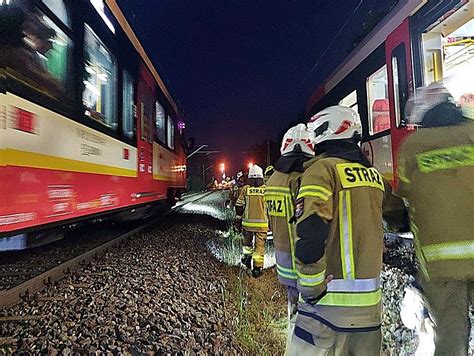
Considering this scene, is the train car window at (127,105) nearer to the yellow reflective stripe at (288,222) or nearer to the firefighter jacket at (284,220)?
the firefighter jacket at (284,220)

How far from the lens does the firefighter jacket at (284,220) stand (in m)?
3.28

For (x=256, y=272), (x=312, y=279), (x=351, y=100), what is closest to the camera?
(x=312, y=279)

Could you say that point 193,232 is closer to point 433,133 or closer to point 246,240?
point 246,240

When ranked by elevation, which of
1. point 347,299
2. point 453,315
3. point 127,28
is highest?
point 127,28

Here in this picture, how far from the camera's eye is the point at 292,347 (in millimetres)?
2404

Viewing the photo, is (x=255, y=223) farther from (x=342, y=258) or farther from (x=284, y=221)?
(x=342, y=258)

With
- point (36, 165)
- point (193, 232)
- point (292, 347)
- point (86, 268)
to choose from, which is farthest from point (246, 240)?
point (292, 347)

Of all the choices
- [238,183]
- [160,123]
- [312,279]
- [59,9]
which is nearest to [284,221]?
[312,279]

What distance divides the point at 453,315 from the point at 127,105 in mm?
5539

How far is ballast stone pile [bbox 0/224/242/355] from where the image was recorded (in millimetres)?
3256

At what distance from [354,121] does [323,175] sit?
1.36 feet

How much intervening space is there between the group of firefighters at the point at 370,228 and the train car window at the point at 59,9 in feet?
9.47

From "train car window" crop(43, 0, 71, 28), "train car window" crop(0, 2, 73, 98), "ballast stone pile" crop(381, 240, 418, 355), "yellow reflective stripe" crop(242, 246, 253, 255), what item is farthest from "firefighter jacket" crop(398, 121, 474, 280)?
"yellow reflective stripe" crop(242, 246, 253, 255)

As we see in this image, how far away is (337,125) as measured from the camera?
2.38 m
